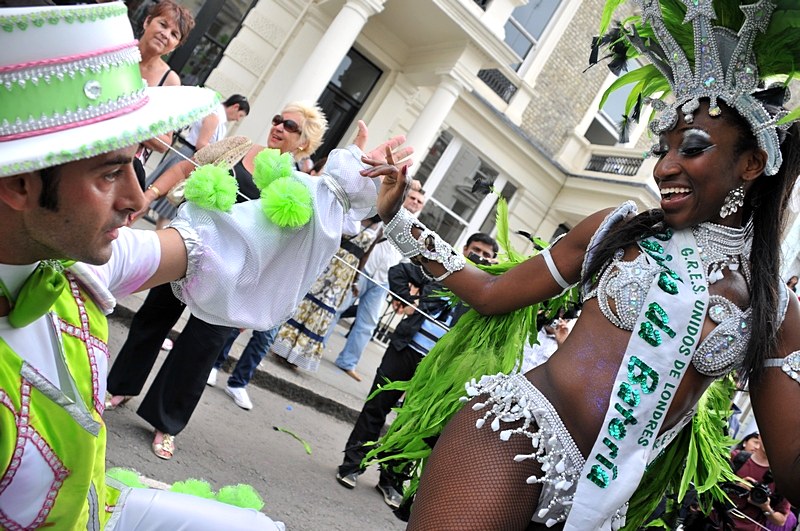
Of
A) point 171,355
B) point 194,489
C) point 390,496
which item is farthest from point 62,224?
point 390,496

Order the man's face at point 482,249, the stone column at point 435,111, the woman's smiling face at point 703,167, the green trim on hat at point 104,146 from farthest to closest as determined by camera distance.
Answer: the stone column at point 435,111, the man's face at point 482,249, the woman's smiling face at point 703,167, the green trim on hat at point 104,146

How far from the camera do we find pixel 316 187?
213 cm

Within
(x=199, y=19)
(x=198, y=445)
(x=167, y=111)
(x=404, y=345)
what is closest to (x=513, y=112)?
(x=199, y=19)

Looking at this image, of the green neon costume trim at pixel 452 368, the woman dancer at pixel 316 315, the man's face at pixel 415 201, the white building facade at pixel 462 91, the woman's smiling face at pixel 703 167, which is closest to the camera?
the woman's smiling face at pixel 703 167

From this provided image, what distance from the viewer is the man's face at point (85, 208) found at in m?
1.16

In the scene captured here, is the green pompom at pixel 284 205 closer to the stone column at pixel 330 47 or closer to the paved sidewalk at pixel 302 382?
the paved sidewalk at pixel 302 382

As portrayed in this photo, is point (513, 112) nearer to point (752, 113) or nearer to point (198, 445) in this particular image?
point (198, 445)

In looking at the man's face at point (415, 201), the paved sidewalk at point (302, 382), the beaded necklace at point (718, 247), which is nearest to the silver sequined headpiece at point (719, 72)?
the beaded necklace at point (718, 247)

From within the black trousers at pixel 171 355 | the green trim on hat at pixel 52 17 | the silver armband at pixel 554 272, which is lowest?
the black trousers at pixel 171 355

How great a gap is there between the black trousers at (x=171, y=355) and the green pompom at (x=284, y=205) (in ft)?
5.94

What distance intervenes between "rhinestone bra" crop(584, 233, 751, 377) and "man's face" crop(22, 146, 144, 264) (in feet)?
4.43

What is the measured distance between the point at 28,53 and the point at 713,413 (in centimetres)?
235

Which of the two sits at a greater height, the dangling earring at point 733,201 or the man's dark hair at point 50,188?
the dangling earring at point 733,201

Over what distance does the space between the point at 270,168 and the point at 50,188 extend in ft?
3.48
